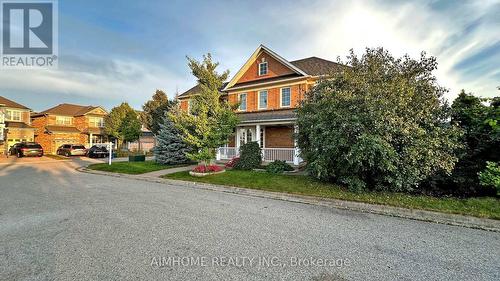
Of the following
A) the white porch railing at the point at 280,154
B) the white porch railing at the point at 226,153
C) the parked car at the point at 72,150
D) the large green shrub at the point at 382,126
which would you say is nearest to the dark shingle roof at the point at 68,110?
the parked car at the point at 72,150

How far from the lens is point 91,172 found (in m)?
15.6

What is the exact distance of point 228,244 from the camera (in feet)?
14.1

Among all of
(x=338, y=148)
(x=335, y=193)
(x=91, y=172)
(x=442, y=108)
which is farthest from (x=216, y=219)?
(x=91, y=172)

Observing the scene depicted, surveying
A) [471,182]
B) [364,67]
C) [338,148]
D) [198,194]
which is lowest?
[198,194]

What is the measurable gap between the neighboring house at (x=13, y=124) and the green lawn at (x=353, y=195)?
113 feet

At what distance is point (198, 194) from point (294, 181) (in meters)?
4.05

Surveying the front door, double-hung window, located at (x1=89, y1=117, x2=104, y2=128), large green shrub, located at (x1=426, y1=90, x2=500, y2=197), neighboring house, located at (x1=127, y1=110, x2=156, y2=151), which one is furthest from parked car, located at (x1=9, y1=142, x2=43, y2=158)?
large green shrub, located at (x1=426, y1=90, x2=500, y2=197)

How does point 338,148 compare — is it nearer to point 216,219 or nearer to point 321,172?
point 321,172

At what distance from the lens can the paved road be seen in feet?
11.0

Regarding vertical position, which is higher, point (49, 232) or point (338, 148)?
point (338, 148)

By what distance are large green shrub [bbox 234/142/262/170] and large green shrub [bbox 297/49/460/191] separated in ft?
16.9

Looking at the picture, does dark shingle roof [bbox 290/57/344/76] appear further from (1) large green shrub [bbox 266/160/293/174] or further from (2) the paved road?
(2) the paved road

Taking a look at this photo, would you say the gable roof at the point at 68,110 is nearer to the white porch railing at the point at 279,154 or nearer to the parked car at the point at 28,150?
the parked car at the point at 28,150

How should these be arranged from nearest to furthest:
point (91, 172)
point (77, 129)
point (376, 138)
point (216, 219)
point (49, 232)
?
point (49, 232) < point (216, 219) < point (376, 138) < point (91, 172) < point (77, 129)
